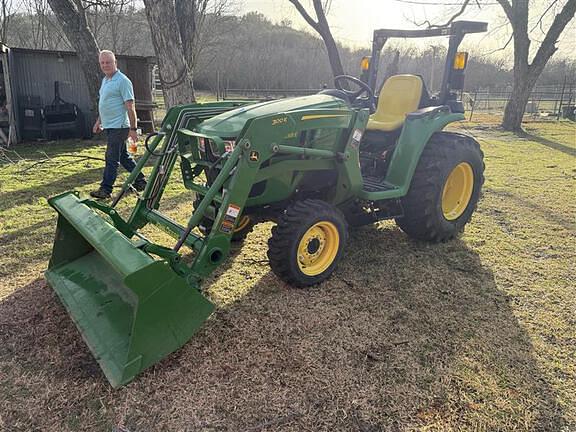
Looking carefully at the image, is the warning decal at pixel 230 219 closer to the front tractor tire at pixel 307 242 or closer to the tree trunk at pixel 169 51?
the front tractor tire at pixel 307 242

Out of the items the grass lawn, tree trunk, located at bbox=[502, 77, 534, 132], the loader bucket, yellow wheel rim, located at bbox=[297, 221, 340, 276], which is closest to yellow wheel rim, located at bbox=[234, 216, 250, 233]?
the grass lawn

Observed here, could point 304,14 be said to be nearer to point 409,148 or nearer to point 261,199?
point 409,148

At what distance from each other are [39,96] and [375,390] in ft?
35.1

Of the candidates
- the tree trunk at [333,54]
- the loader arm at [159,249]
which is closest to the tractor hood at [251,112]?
the loader arm at [159,249]

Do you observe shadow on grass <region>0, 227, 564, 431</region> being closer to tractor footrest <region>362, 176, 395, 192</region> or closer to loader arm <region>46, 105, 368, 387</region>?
loader arm <region>46, 105, 368, 387</region>

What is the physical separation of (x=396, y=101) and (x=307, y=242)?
2044 millimetres

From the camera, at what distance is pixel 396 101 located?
4.53 m

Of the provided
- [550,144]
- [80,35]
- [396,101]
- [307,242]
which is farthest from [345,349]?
[550,144]

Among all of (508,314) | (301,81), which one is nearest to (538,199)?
(508,314)

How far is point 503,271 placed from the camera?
3.86 m

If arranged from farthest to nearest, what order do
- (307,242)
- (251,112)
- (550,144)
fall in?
1. (550,144)
2. (251,112)
3. (307,242)

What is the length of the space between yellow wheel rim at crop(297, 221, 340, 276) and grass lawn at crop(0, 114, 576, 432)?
0.55ft

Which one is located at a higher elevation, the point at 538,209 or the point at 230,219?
the point at 230,219

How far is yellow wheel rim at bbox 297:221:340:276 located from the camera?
3.28 meters
